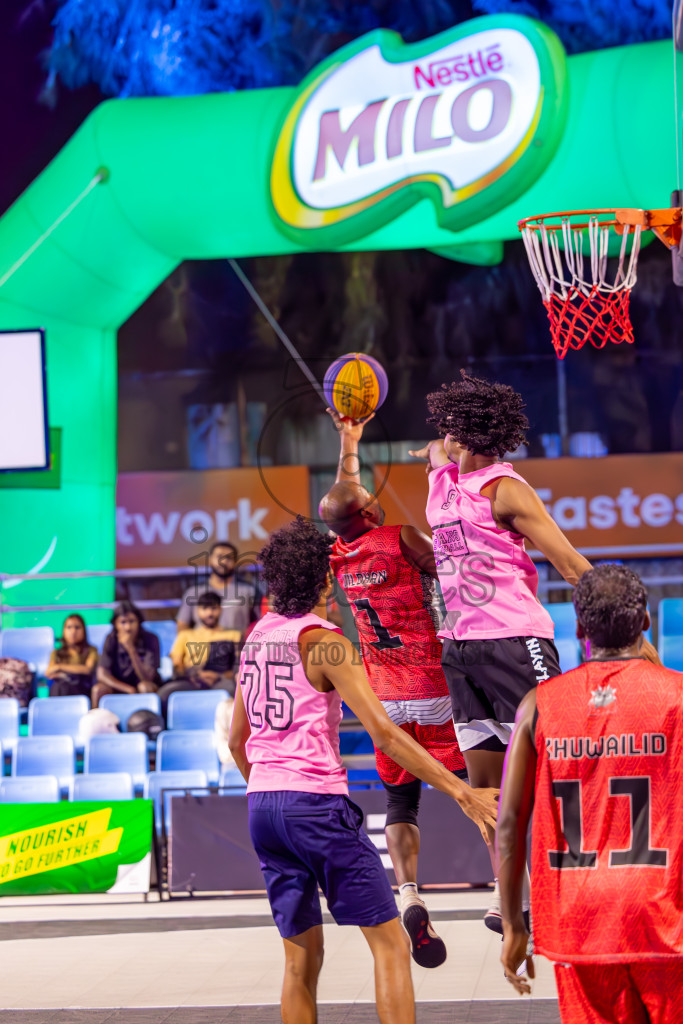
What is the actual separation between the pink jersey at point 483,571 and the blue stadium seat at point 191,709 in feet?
20.1

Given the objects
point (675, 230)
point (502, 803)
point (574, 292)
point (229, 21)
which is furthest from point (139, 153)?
point (502, 803)

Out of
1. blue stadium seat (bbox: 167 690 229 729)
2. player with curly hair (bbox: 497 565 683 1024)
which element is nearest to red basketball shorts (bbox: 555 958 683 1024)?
player with curly hair (bbox: 497 565 683 1024)

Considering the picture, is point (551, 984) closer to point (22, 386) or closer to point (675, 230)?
point (675, 230)

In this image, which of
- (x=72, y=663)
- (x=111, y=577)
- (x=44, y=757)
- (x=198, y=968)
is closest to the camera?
(x=198, y=968)

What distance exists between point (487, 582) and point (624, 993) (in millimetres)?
1699

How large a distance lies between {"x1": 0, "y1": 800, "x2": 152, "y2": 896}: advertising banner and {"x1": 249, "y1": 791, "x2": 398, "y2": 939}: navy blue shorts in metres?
4.94

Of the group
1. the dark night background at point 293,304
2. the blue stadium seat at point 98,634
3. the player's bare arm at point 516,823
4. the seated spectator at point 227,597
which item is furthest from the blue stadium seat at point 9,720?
the player's bare arm at point 516,823

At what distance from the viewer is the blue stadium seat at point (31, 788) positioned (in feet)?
29.9

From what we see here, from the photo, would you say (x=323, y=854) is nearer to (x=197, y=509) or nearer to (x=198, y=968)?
(x=198, y=968)

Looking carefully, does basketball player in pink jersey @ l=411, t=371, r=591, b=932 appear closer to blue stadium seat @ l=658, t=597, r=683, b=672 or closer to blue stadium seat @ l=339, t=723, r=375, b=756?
blue stadium seat @ l=339, t=723, r=375, b=756

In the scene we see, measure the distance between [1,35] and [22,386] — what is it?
391 cm

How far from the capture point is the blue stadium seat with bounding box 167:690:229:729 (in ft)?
32.6

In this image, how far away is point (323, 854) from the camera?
3.59 metres

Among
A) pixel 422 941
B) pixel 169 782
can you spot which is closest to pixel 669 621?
pixel 169 782
